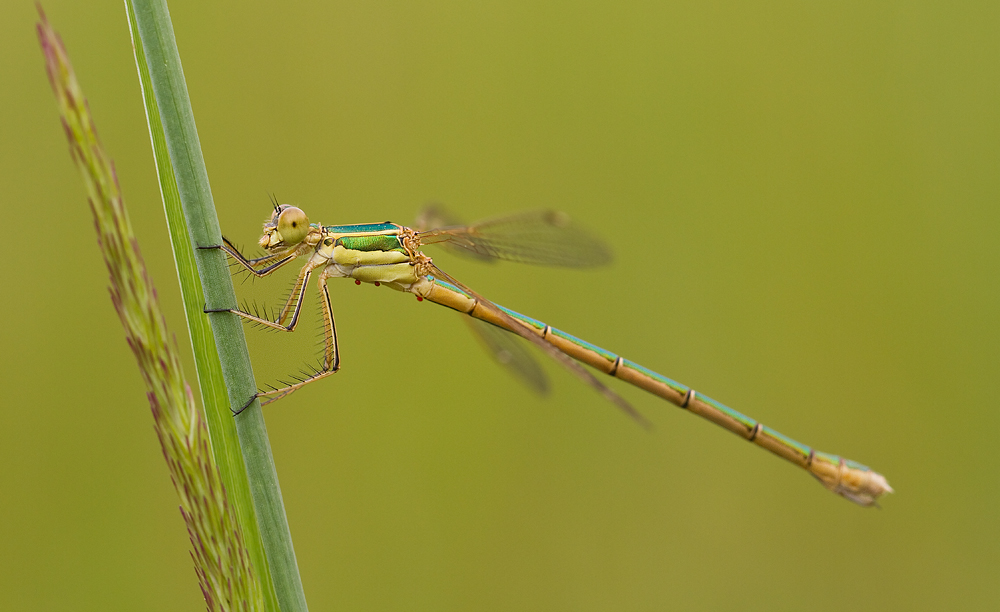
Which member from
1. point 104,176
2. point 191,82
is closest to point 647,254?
point 191,82

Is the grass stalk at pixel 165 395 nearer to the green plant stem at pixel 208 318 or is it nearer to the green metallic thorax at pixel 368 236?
the green plant stem at pixel 208 318

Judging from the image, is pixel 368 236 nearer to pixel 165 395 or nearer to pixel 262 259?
pixel 262 259

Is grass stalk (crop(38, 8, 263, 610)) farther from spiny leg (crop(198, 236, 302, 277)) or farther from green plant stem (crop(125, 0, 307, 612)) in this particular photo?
spiny leg (crop(198, 236, 302, 277))

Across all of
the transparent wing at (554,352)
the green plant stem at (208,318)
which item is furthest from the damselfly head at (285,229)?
the green plant stem at (208,318)

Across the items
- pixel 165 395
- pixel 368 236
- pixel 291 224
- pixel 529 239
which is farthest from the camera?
pixel 529 239

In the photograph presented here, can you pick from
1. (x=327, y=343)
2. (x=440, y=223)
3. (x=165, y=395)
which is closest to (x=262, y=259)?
(x=327, y=343)

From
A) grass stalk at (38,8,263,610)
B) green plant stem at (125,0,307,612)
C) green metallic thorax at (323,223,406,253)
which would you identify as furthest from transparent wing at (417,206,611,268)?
grass stalk at (38,8,263,610)

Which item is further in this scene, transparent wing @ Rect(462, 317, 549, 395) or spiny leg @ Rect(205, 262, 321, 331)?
transparent wing @ Rect(462, 317, 549, 395)

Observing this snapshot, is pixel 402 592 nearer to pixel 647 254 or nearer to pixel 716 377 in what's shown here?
pixel 716 377
